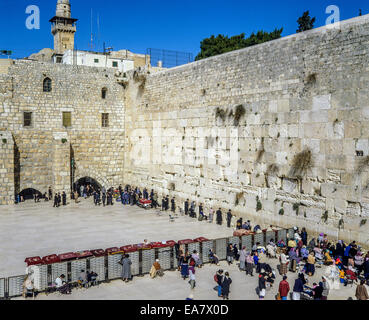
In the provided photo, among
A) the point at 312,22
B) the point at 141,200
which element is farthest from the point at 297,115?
the point at 312,22

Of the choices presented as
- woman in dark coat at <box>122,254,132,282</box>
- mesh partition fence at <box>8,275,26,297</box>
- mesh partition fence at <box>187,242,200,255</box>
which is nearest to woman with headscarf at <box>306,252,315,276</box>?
mesh partition fence at <box>187,242,200,255</box>

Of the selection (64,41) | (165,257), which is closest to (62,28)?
(64,41)

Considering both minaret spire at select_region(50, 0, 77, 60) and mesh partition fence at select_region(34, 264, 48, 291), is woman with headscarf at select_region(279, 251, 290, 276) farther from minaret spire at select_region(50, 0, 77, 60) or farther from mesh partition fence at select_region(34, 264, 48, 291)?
minaret spire at select_region(50, 0, 77, 60)

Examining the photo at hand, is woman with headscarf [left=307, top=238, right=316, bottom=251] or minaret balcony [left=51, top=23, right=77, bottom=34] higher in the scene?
minaret balcony [left=51, top=23, right=77, bottom=34]

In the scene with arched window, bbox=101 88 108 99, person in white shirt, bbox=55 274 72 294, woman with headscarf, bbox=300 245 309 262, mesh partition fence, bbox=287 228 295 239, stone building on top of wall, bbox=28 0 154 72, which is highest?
stone building on top of wall, bbox=28 0 154 72

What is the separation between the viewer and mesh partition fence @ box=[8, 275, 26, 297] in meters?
9.40

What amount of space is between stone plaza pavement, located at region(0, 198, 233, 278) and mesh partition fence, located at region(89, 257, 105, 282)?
232 cm

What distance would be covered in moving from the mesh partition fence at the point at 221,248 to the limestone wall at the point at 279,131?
3189 mm

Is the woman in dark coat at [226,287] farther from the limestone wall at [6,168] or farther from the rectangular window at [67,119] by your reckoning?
the rectangular window at [67,119]

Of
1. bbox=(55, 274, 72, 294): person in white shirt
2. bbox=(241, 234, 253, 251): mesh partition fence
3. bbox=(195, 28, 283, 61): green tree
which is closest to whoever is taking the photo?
bbox=(55, 274, 72, 294): person in white shirt

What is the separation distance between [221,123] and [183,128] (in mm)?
2752

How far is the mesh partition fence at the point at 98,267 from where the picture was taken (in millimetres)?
10273

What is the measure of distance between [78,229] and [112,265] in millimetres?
6016

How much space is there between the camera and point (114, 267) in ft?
34.7
